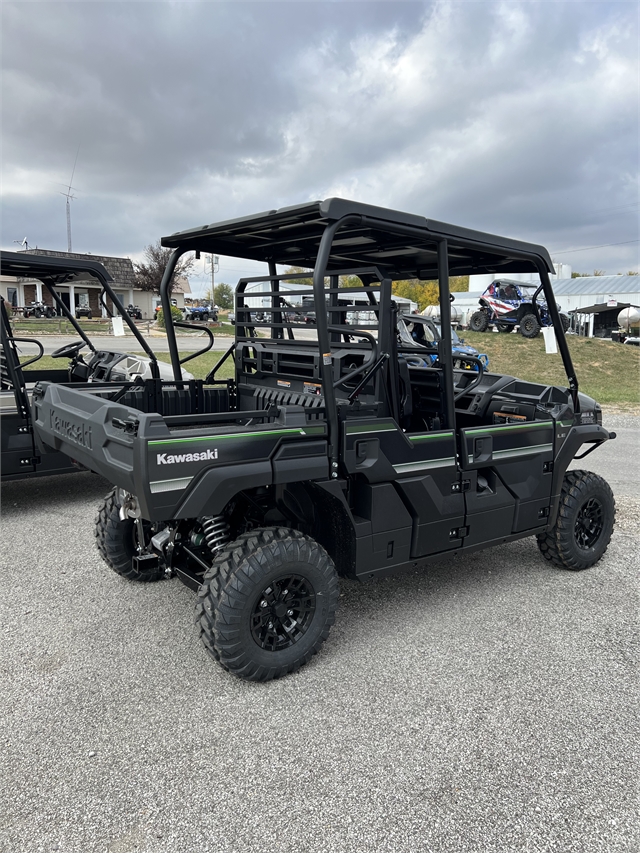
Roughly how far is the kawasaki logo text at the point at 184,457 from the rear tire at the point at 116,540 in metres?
1.34

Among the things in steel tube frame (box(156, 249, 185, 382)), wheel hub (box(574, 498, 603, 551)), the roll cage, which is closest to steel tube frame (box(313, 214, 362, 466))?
the roll cage

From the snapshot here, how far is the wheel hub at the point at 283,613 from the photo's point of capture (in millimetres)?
2938

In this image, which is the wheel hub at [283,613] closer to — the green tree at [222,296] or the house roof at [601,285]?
the house roof at [601,285]

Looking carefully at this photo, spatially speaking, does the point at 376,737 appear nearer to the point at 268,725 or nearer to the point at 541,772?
the point at 268,725

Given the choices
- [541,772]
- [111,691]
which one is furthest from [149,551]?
[541,772]

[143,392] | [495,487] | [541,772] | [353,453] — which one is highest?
[143,392]

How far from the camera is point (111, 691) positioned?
2895 millimetres

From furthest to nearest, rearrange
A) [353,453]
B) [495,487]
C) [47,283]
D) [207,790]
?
[47,283] → [495,487] → [353,453] → [207,790]

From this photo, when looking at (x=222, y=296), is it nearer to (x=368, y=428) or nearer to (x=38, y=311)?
(x=38, y=311)

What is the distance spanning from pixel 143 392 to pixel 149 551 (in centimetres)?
111

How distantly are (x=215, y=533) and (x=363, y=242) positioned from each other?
185cm

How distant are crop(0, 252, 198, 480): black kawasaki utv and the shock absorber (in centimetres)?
142

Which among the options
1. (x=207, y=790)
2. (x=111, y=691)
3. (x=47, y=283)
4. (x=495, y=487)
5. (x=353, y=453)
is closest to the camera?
(x=207, y=790)

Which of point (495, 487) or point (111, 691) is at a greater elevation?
point (495, 487)
